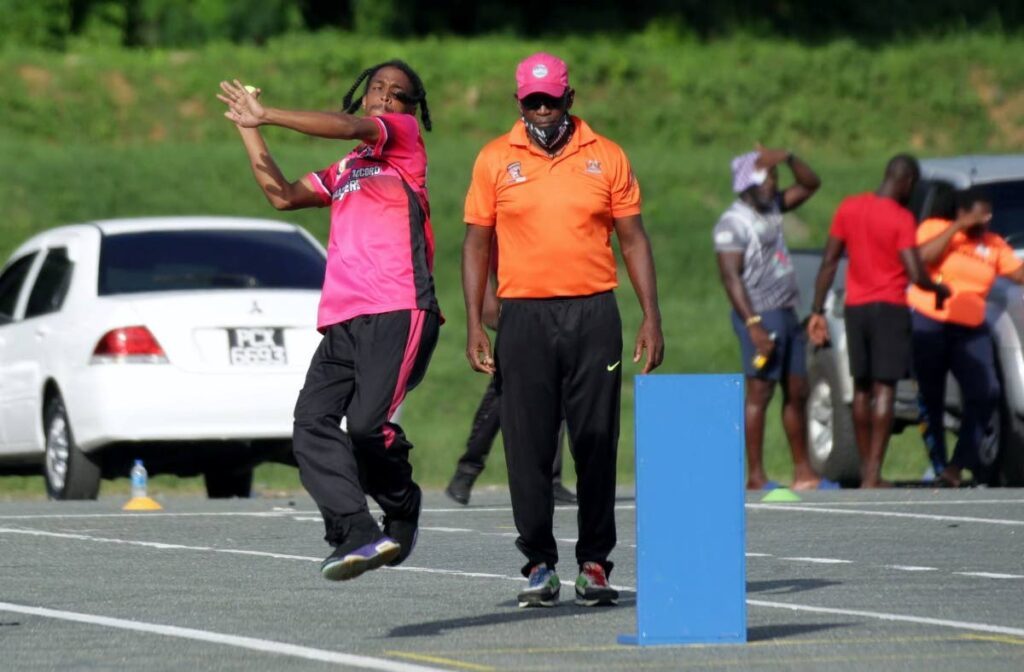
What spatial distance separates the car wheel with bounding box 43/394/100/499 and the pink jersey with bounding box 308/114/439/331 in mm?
6462

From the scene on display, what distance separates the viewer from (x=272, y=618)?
867 centimetres

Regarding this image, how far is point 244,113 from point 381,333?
0.87 metres

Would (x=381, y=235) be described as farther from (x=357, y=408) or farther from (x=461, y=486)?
(x=461, y=486)

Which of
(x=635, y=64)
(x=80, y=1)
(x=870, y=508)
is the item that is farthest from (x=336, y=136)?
(x=80, y=1)

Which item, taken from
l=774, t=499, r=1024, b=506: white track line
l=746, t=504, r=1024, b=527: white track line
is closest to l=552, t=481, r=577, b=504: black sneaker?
l=746, t=504, r=1024, b=527: white track line

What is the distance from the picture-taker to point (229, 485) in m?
17.1

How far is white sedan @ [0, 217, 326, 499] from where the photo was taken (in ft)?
47.1

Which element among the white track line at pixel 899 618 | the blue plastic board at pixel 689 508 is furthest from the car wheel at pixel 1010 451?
the blue plastic board at pixel 689 508

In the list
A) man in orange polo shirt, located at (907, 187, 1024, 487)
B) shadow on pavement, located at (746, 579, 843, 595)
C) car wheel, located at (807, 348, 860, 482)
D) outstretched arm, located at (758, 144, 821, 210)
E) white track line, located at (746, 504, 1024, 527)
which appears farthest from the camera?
car wheel, located at (807, 348, 860, 482)

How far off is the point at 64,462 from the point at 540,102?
6.88 meters

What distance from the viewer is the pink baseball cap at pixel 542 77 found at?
A: 8.89 meters

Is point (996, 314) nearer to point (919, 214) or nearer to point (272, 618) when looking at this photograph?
point (919, 214)

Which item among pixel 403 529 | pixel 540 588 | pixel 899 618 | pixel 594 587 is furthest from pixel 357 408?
pixel 899 618

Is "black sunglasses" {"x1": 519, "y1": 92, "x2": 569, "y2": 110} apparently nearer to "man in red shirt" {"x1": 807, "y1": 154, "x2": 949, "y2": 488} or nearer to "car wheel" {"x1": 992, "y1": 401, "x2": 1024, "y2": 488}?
"man in red shirt" {"x1": 807, "y1": 154, "x2": 949, "y2": 488}
